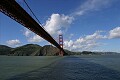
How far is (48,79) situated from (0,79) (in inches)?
212

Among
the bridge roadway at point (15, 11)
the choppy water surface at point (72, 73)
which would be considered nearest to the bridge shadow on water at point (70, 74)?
the choppy water surface at point (72, 73)

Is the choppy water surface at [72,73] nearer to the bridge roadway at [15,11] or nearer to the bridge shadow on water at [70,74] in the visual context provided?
the bridge shadow on water at [70,74]

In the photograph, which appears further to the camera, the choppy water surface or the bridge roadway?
the choppy water surface

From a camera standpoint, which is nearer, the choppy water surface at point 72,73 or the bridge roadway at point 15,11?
the bridge roadway at point 15,11

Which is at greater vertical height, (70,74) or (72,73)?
(72,73)

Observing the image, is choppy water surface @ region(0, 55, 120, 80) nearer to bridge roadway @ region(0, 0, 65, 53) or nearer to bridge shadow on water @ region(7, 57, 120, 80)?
bridge shadow on water @ region(7, 57, 120, 80)

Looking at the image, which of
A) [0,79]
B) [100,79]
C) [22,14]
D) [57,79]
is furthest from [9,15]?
[100,79]

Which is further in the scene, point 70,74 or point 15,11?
point 70,74

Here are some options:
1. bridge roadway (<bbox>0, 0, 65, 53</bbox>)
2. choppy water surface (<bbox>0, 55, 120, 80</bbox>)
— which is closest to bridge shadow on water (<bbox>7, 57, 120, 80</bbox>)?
choppy water surface (<bbox>0, 55, 120, 80</bbox>)

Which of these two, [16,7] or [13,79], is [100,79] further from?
[16,7]

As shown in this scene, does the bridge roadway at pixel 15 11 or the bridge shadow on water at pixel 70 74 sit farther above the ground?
the bridge roadway at pixel 15 11

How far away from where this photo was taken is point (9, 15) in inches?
1115

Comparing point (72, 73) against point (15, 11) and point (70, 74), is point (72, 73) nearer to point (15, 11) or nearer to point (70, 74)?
point (70, 74)

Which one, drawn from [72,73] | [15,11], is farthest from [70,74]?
[15,11]
